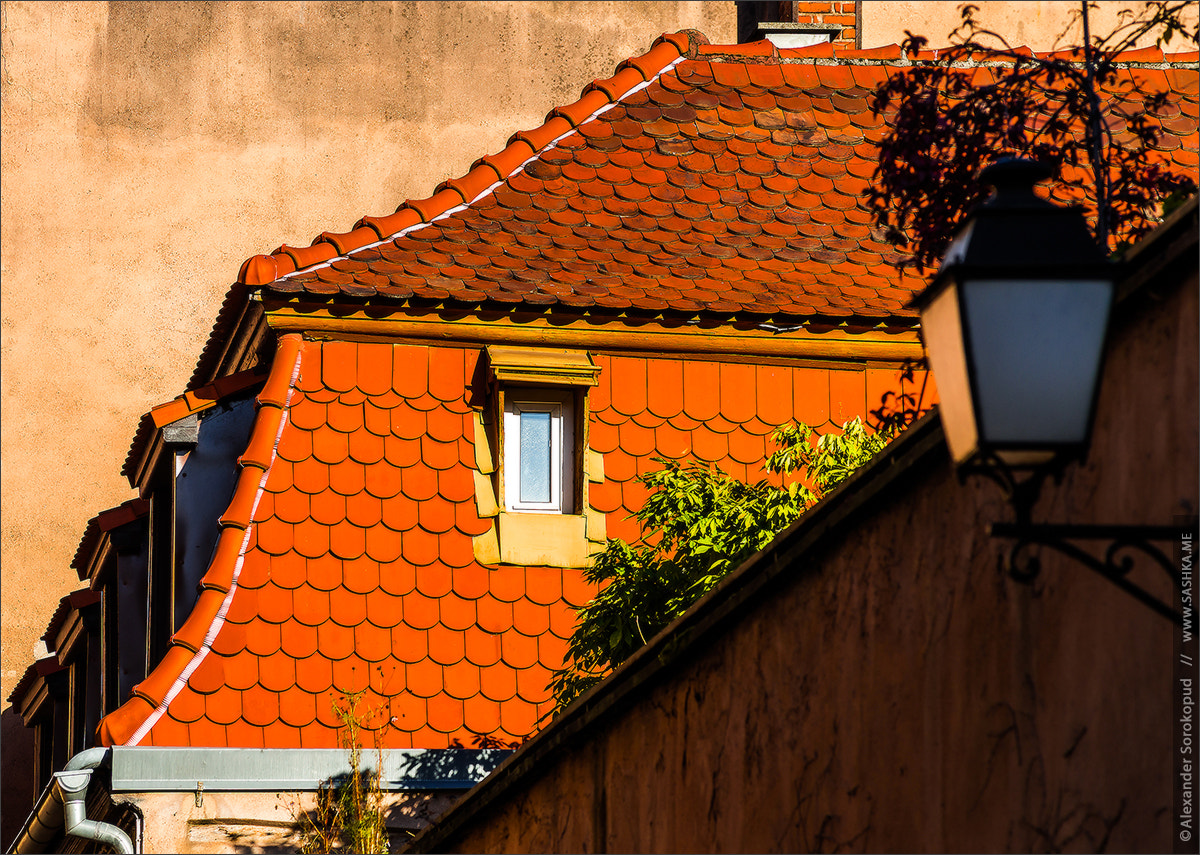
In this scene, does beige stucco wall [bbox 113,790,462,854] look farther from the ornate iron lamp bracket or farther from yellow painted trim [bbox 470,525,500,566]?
the ornate iron lamp bracket

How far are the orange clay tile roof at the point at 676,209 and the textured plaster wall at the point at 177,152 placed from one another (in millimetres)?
6012

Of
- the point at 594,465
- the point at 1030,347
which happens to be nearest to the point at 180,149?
the point at 594,465

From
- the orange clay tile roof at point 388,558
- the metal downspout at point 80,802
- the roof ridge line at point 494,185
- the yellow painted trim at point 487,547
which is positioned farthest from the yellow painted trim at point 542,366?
the metal downspout at point 80,802

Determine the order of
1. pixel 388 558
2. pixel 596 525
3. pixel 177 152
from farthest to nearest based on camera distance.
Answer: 1. pixel 177 152
2. pixel 596 525
3. pixel 388 558

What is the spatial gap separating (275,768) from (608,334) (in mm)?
2841

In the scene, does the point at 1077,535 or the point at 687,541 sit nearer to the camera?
the point at 1077,535

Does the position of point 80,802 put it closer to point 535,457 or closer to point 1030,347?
point 535,457

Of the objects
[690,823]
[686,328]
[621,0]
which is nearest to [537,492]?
[686,328]

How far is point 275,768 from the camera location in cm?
812

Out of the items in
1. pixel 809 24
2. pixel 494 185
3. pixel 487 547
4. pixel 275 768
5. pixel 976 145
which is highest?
pixel 809 24

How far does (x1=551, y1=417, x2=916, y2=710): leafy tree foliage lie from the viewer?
743 cm

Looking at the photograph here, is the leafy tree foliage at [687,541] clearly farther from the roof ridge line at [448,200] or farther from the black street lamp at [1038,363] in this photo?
the black street lamp at [1038,363]

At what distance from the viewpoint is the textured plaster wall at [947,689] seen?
319 cm

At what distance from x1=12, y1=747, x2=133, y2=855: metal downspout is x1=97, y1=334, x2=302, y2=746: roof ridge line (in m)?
0.12
